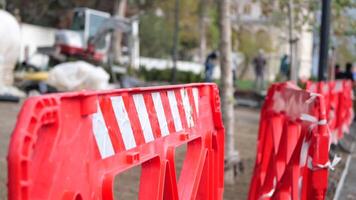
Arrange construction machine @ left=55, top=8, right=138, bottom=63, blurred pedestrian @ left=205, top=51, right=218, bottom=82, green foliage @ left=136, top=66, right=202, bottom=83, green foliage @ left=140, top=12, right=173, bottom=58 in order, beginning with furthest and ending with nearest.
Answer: green foliage @ left=140, top=12, right=173, bottom=58, green foliage @ left=136, top=66, right=202, bottom=83, construction machine @ left=55, top=8, right=138, bottom=63, blurred pedestrian @ left=205, top=51, right=218, bottom=82

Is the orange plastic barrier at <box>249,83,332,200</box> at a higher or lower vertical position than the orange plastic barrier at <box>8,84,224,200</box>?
lower

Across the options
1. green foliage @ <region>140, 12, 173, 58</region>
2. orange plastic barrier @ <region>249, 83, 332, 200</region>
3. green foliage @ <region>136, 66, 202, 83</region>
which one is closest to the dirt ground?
orange plastic barrier @ <region>249, 83, 332, 200</region>

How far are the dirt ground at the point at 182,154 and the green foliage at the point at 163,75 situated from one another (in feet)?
48.5

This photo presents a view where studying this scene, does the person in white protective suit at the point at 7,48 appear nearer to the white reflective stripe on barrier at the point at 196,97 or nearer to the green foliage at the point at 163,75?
the green foliage at the point at 163,75

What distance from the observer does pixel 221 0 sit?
35.2 ft

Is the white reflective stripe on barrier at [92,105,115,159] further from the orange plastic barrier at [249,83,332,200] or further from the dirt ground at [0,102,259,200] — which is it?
the dirt ground at [0,102,259,200]

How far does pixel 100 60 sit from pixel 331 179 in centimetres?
2538

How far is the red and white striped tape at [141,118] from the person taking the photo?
3.50 m

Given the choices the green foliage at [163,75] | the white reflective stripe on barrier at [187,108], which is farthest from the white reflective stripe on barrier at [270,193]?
the green foliage at [163,75]

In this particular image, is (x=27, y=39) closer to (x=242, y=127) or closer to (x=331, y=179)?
(x=242, y=127)

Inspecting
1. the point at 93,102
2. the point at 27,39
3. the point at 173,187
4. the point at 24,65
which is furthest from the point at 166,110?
the point at 27,39

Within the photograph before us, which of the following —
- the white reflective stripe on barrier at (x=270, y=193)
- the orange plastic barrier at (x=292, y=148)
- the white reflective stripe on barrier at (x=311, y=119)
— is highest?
the white reflective stripe on barrier at (x=311, y=119)

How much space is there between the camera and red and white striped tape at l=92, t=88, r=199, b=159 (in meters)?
3.50

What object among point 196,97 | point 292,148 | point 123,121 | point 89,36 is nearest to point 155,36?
point 89,36
